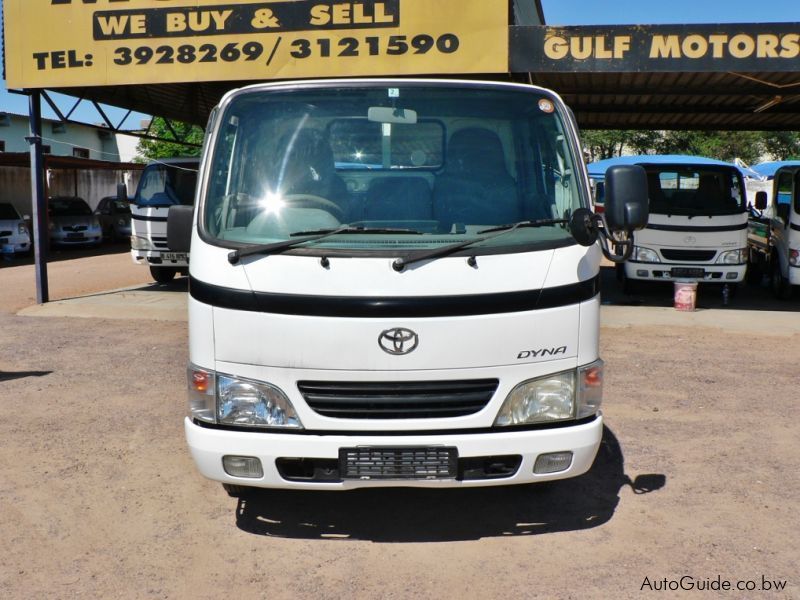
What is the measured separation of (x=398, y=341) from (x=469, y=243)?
0.56 m

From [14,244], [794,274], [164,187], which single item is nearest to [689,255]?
[794,274]

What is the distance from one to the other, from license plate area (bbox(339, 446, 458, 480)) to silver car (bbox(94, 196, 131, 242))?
25.4 meters

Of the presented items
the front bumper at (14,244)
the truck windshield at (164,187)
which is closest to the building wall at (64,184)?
the front bumper at (14,244)

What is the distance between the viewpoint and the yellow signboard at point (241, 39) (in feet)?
36.1

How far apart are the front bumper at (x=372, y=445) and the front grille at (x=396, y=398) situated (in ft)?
0.32

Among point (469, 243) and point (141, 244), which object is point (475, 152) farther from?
point (141, 244)

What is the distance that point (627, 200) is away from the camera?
4.13 m

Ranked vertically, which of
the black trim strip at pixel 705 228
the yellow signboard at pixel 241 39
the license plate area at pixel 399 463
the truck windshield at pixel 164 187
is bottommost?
the license plate area at pixel 399 463

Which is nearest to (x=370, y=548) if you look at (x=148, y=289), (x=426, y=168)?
(x=426, y=168)

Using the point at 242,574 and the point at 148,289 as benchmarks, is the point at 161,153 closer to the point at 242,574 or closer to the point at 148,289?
the point at 148,289

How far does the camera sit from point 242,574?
13.4ft

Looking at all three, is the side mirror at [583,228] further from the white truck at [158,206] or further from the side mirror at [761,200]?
the side mirror at [761,200]

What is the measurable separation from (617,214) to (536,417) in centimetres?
104

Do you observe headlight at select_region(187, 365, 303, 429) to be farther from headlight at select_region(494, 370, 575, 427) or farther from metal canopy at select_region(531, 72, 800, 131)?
metal canopy at select_region(531, 72, 800, 131)
